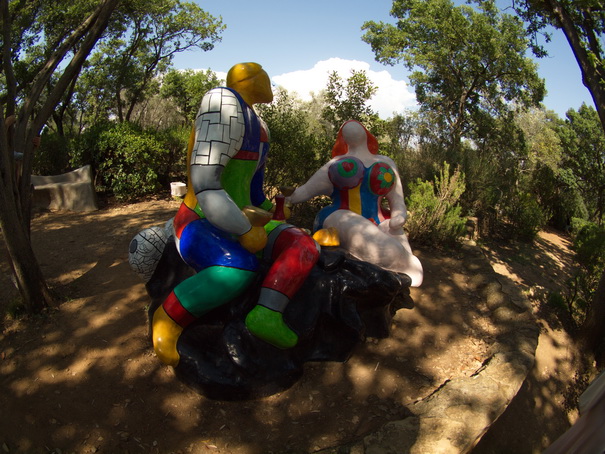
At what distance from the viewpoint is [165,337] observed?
241 cm

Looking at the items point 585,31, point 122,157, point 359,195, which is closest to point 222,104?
point 359,195

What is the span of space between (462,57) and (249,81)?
14.4 meters

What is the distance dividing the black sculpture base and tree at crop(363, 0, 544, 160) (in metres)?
11.5

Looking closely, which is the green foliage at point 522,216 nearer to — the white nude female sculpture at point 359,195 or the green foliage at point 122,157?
the white nude female sculpture at point 359,195

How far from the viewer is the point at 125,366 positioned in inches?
108

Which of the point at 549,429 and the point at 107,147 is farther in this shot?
the point at 107,147

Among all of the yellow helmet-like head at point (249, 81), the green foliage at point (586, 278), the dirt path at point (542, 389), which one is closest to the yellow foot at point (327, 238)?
the yellow helmet-like head at point (249, 81)

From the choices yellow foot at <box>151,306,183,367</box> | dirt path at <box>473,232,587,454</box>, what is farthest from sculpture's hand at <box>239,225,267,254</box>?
dirt path at <box>473,232,587,454</box>

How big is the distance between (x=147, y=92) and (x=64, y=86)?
57.8ft

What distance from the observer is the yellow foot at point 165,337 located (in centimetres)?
241

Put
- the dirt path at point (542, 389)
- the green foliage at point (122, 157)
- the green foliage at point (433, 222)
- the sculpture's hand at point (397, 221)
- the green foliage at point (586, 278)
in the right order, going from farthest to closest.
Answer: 1. the green foliage at point (122, 157)
2. the green foliage at point (433, 222)
3. the green foliage at point (586, 278)
4. the sculpture's hand at point (397, 221)
5. the dirt path at point (542, 389)

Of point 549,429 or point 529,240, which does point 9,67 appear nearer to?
point 549,429

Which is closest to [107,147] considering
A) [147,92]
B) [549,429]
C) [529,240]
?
[549,429]

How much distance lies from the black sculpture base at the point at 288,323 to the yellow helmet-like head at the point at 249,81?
3.75 feet
